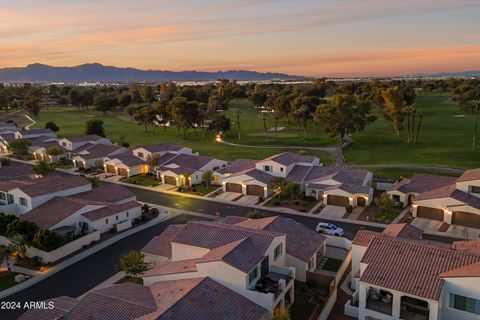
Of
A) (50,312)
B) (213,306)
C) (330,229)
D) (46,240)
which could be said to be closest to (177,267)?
(213,306)

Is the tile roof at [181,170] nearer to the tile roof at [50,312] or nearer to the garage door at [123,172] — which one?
the garage door at [123,172]

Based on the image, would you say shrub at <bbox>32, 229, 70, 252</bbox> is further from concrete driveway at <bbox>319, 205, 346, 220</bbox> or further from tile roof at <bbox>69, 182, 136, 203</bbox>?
concrete driveway at <bbox>319, 205, 346, 220</bbox>

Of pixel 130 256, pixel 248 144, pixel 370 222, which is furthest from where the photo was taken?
pixel 248 144

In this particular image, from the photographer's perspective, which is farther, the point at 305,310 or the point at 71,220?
the point at 71,220

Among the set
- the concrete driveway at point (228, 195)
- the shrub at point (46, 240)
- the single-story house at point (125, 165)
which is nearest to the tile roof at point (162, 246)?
the shrub at point (46, 240)

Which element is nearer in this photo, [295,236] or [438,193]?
[295,236]

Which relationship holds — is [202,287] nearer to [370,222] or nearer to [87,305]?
[87,305]

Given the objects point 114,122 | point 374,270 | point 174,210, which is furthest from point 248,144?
point 374,270

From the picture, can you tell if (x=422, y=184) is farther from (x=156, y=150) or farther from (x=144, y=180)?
(x=156, y=150)

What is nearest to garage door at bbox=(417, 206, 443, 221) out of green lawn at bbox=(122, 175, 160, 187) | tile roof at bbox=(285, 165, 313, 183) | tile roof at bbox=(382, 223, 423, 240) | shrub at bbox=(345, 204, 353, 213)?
shrub at bbox=(345, 204, 353, 213)
